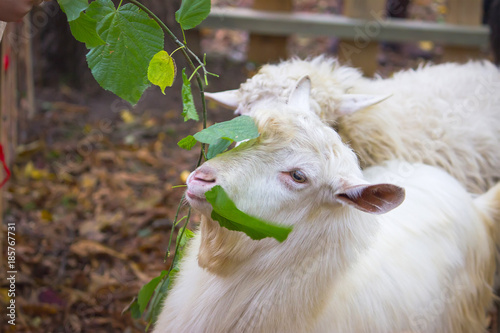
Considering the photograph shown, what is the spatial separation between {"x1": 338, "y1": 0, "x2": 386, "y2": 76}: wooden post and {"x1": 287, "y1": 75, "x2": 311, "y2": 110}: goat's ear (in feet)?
14.8

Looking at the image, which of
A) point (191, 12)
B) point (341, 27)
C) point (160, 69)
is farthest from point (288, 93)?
point (341, 27)

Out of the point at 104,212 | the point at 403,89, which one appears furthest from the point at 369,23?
the point at 104,212

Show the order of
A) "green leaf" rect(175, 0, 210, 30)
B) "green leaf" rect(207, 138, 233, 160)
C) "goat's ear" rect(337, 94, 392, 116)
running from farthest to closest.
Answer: "goat's ear" rect(337, 94, 392, 116) → "green leaf" rect(207, 138, 233, 160) → "green leaf" rect(175, 0, 210, 30)

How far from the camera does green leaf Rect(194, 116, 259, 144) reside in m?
1.94

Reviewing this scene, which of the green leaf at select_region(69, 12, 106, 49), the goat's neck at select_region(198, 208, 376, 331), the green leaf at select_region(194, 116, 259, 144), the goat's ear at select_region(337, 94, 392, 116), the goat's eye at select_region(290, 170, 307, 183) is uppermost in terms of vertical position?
the green leaf at select_region(69, 12, 106, 49)

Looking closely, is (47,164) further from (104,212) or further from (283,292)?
(283,292)

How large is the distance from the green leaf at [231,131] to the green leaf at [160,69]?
8.6 inches

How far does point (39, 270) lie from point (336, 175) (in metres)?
2.66

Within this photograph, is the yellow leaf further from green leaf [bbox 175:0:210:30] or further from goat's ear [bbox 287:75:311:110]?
green leaf [bbox 175:0:210:30]

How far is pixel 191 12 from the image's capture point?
6.68 ft

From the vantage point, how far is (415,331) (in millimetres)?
2639

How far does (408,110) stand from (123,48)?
7.82 ft

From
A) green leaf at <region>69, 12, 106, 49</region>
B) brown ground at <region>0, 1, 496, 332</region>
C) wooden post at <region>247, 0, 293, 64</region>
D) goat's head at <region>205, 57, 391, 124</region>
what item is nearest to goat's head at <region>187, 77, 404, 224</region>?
green leaf at <region>69, 12, 106, 49</region>

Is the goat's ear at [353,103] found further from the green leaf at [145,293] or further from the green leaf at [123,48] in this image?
the green leaf at [123,48]
